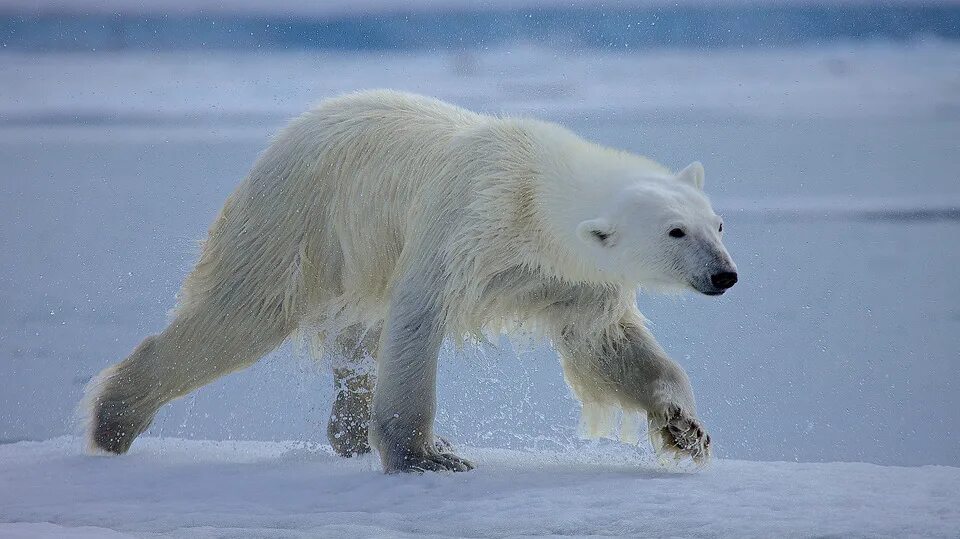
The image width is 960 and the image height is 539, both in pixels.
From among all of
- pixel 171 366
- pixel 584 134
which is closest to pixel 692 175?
pixel 171 366

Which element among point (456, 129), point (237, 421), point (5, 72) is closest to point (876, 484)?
point (456, 129)

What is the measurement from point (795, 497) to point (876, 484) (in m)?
0.28

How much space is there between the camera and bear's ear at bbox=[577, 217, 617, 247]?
357 centimetres

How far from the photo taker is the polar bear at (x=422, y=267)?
3.67m

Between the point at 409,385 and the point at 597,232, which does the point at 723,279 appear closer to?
the point at 597,232

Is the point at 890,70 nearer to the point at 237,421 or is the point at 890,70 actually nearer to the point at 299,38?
the point at 299,38

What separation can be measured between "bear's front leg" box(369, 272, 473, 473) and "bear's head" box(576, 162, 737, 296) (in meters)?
0.49

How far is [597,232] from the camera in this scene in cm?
359

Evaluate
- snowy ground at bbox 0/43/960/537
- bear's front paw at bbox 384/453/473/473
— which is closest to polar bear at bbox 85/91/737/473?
bear's front paw at bbox 384/453/473/473

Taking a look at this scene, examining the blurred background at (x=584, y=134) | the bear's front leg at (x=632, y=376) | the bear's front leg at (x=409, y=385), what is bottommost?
the bear's front leg at (x=409, y=385)

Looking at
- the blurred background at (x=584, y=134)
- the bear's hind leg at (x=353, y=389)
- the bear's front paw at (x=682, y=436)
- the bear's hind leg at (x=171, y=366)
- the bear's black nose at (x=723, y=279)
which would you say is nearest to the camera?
the bear's black nose at (x=723, y=279)

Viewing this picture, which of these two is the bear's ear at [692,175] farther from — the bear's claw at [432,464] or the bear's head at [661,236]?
the bear's claw at [432,464]

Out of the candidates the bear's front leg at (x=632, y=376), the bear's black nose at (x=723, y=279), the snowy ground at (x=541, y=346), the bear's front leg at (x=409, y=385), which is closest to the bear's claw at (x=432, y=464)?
the bear's front leg at (x=409, y=385)

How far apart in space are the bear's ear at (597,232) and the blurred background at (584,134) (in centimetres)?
67
